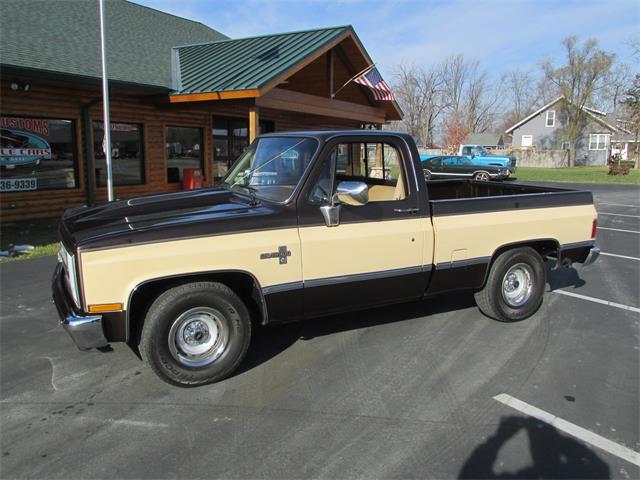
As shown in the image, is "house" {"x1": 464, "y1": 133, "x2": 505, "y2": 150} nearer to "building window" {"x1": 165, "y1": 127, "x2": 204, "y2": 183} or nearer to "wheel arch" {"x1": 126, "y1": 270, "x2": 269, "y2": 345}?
"building window" {"x1": 165, "y1": 127, "x2": 204, "y2": 183}

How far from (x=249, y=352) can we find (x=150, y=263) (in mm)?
1413

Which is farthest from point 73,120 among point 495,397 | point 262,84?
point 495,397

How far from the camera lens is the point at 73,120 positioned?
38.5 ft

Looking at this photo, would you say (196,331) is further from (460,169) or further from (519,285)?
(460,169)

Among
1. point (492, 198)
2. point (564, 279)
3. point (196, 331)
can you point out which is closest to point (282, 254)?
point (196, 331)

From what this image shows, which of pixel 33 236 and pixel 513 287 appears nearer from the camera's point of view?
pixel 513 287

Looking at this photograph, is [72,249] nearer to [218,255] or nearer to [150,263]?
[150,263]

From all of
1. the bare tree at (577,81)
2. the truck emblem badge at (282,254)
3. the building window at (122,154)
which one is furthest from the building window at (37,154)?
the bare tree at (577,81)

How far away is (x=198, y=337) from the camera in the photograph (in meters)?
3.78

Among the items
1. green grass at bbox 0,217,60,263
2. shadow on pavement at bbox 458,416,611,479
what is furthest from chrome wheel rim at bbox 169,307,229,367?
green grass at bbox 0,217,60,263

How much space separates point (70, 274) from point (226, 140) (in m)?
13.1

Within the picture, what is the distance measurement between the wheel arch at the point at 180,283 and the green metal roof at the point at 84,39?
789 centimetres

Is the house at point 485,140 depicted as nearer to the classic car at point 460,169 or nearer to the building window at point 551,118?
the building window at point 551,118

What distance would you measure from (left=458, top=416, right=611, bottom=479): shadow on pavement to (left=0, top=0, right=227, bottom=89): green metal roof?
1024cm
